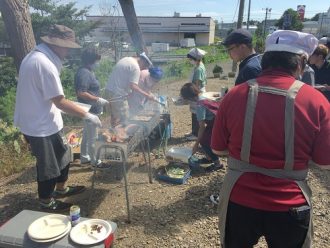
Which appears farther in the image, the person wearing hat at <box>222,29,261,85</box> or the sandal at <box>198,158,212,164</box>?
the sandal at <box>198,158,212,164</box>

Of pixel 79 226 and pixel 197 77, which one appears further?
pixel 197 77

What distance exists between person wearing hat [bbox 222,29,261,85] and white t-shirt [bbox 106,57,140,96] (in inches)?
82.5

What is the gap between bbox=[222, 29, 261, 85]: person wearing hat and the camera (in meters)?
3.22

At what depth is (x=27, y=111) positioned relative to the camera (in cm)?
324

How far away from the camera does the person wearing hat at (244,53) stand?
3217mm

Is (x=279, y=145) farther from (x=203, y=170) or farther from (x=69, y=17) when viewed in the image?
(x=69, y=17)

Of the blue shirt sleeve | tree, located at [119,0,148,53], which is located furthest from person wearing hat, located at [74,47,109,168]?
tree, located at [119,0,148,53]

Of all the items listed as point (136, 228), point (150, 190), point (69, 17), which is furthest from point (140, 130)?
point (69, 17)

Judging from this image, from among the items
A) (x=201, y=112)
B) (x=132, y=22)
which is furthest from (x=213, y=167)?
(x=132, y=22)

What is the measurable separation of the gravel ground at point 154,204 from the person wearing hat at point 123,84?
0.92 meters

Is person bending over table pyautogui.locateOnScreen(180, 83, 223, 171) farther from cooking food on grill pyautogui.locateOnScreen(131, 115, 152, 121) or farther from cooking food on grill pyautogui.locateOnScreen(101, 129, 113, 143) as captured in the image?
cooking food on grill pyautogui.locateOnScreen(101, 129, 113, 143)

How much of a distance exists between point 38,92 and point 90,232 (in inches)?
59.9

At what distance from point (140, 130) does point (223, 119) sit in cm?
247

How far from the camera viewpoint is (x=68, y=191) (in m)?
4.14
